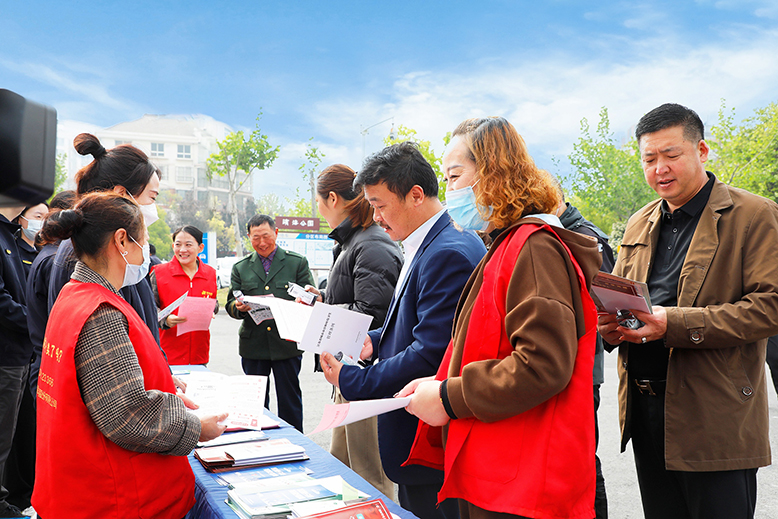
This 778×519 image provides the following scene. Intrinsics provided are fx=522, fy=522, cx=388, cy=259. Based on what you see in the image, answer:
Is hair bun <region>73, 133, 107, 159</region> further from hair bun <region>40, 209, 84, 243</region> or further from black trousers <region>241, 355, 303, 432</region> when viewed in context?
black trousers <region>241, 355, 303, 432</region>

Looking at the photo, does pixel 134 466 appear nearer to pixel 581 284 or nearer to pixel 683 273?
pixel 581 284

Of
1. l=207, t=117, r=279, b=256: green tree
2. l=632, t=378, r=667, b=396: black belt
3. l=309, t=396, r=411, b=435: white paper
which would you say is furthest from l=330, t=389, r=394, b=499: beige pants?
l=207, t=117, r=279, b=256: green tree

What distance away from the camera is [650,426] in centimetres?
203

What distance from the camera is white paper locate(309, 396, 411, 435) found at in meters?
1.36

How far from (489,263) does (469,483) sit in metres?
0.57

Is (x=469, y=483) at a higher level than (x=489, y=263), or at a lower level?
lower

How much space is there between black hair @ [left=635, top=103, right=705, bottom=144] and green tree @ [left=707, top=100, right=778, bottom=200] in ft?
60.7

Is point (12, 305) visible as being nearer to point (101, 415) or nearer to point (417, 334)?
point (101, 415)

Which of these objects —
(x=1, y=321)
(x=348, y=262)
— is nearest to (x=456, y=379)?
(x=348, y=262)

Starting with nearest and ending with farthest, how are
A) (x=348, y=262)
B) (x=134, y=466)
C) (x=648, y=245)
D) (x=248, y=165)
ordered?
(x=134, y=466) → (x=648, y=245) → (x=348, y=262) → (x=248, y=165)

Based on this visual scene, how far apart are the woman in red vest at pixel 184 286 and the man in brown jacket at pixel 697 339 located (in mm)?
3291

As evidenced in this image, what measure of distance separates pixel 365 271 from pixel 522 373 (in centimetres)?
166

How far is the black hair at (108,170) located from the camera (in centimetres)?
238

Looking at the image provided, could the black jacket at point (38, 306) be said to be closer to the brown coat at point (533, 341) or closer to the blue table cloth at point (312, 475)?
the blue table cloth at point (312, 475)
